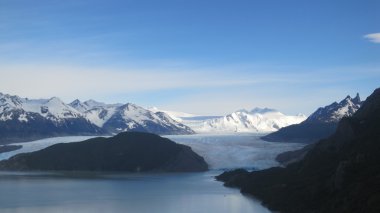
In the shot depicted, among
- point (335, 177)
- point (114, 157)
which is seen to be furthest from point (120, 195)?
point (114, 157)

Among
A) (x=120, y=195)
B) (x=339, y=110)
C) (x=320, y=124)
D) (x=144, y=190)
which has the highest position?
(x=339, y=110)

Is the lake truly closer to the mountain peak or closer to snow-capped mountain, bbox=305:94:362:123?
snow-capped mountain, bbox=305:94:362:123

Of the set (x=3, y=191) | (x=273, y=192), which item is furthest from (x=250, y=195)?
(x=3, y=191)

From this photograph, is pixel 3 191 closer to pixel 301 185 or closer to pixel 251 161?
pixel 301 185

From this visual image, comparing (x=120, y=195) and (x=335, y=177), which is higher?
(x=335, y=177)

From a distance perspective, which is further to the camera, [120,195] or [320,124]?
[320,124]

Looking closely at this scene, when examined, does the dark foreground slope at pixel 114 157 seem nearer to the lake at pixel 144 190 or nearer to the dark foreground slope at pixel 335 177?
the lake at pixel 144 190

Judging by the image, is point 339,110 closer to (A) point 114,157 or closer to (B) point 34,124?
(A) point 114,157
